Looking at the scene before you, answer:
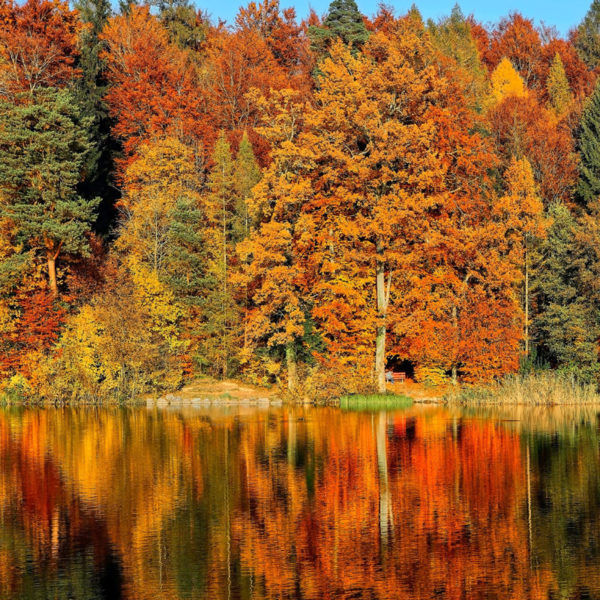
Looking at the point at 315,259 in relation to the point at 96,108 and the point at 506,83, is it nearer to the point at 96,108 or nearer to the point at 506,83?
the point at 96,108

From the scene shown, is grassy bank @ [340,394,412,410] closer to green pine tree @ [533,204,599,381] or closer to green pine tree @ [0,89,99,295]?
green pine tree @ [533,204,599,381]

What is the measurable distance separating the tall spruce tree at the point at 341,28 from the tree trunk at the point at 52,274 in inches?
1096

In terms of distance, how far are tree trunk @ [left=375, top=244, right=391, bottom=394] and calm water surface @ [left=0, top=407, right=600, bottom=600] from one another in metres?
12.2

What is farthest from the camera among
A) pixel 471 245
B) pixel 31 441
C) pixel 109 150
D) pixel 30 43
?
pixel 109 150

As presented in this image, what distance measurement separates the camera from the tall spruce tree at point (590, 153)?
66.8 metres

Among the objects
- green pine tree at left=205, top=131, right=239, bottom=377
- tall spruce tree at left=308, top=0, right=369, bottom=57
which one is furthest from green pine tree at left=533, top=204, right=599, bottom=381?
tall spruce tree at left=308, top=0, right=369, bottom=57

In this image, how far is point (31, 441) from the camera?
116 feet

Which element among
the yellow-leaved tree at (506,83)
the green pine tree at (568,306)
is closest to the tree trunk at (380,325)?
the green pine tree at (568,306)

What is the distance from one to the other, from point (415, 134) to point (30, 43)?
3632 cm

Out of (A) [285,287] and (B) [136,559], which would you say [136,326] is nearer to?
(A) [285,287]

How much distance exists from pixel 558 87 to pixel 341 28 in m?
28.7

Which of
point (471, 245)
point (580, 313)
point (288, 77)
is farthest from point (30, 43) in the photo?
point (580, 313)

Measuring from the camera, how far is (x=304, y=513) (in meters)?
22.1

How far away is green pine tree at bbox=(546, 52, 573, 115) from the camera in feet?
297
